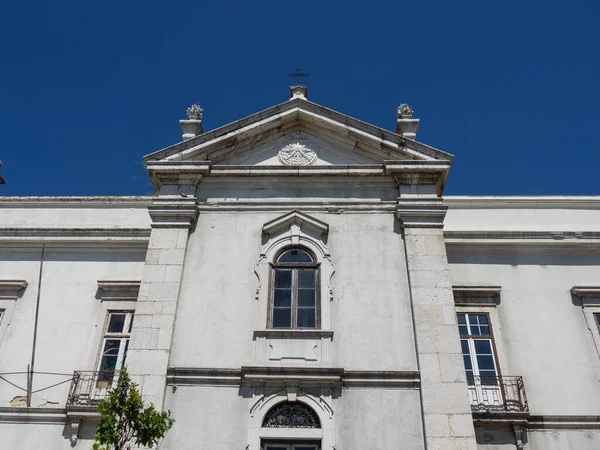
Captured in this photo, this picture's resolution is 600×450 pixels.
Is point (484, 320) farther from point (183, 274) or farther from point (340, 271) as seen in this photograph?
point (183, 274)

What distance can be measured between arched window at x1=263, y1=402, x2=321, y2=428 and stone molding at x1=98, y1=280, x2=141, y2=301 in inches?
203

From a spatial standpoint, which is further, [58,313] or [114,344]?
[58,313]

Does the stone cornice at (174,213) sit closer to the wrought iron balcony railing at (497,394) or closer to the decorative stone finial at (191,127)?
the decorative stone finial at (191,127)

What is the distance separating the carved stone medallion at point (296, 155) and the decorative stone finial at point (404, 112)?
2523 mm

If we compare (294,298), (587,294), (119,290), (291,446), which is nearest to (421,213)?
(294,298)

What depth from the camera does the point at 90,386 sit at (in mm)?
12828

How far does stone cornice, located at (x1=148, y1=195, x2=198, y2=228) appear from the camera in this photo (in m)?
13.1

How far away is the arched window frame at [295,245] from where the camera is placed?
11859mm

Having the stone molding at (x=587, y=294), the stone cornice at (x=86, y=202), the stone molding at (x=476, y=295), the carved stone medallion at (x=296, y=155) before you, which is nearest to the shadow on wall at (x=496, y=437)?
the stone molding at (x=476, y=295)

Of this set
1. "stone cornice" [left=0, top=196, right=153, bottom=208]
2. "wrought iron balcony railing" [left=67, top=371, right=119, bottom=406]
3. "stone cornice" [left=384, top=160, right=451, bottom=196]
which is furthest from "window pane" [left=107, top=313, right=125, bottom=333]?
"stone cornice" [left=384, top=160, right=451, bottom=196]

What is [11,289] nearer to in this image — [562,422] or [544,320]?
[544,320]

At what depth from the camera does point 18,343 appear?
13.7 metres

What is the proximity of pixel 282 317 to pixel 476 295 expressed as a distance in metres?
5.00

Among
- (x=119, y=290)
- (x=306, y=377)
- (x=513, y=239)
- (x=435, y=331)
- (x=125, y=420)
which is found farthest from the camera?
(x=513, y=239)
